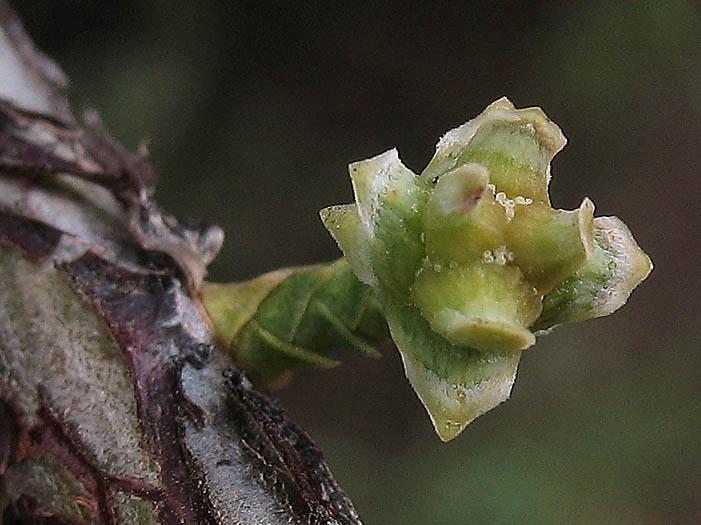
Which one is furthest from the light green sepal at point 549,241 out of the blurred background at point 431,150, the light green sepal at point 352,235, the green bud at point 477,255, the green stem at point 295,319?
the blurred background at point 431,150

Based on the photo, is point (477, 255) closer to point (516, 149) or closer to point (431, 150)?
point (516, 149)

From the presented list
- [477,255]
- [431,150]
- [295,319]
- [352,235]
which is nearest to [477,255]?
[477,255]

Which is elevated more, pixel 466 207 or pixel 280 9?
pixel 466 207

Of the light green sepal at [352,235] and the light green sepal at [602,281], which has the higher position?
the light green sepal at [352,235]

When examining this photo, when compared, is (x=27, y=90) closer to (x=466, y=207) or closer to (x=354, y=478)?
(x=466, y=207)

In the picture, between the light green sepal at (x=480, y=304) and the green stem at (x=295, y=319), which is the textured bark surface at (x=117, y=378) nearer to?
the green stem at (x=295, y=319)

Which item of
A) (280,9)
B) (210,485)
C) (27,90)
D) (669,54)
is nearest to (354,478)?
(280,9)

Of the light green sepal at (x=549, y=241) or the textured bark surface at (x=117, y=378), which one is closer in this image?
the light green sepal at (x=549, y=241)
